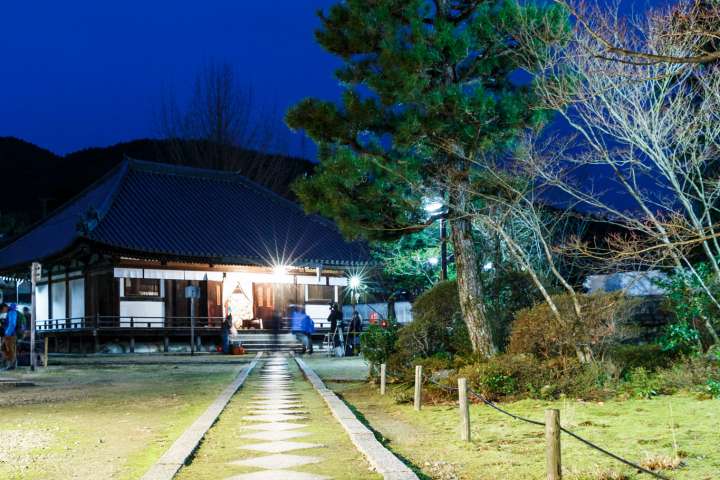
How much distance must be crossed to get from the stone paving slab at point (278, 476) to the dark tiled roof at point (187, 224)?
22.9 meters

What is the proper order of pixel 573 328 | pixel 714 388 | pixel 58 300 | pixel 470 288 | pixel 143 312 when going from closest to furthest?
pixel 714 388 → pixel 573 328 → pixel 470 288 → pixel 143 312 → pixel 58 300

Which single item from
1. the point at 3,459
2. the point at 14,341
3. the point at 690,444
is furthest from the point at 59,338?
the point at 690,444

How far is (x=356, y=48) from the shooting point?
41.3 feet

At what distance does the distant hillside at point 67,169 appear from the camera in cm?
4487

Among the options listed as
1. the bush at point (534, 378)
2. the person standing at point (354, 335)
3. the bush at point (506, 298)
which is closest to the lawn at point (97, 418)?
the bush at point (534, 378)

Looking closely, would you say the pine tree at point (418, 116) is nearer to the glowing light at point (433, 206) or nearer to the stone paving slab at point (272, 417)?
the glowing light at point (433, 206)

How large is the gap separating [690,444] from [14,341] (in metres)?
16.8

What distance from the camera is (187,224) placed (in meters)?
32.2

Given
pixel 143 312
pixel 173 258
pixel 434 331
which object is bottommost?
pixel 434 331

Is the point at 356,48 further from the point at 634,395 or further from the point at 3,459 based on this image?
the point at 3,459

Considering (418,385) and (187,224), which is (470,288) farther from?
(187,224)

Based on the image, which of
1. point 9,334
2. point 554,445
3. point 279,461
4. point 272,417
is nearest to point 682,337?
point 272,417

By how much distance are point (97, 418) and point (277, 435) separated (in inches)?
124

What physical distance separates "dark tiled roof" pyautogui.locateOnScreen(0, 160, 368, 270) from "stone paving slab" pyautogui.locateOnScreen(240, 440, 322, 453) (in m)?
21.5
